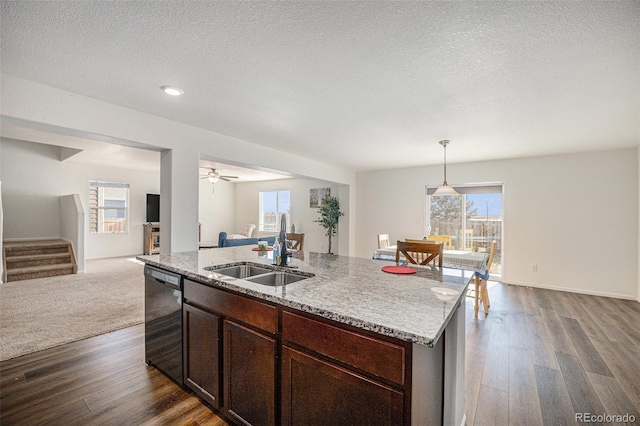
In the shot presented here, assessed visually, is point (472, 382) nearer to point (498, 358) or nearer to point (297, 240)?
point (498, 358)

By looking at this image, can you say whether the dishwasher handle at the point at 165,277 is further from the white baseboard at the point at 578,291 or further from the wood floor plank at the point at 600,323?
the white baseboard at the point at 578,291

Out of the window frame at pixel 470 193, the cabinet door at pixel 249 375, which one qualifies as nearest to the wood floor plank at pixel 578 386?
the cabinet door at pixel 249 375

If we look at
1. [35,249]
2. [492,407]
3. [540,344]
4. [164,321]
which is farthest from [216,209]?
[492,407]

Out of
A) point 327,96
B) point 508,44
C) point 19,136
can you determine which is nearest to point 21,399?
point 327,96

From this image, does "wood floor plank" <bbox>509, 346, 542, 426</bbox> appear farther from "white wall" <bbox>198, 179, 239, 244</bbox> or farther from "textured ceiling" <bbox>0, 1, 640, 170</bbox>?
"white wall" <bbox>198, 179, 239, 244</bbox>

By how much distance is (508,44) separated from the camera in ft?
5.95

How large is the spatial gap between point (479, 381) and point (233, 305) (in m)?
2.01

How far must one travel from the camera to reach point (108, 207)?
7.57 metres

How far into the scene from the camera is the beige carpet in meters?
2.79

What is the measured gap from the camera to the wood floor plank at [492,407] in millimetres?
1797

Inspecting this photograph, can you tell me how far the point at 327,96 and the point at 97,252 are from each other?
7734mm

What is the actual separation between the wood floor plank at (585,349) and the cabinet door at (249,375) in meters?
2.68

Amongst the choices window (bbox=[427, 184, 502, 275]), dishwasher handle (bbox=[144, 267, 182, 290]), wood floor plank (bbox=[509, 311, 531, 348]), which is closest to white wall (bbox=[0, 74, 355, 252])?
dishwasher handle (bbox=[144, 267, 182, 290])

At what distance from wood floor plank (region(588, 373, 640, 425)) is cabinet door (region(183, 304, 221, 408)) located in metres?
2.55
